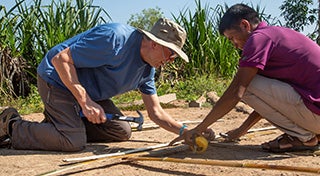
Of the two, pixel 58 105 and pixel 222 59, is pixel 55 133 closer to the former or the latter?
pixel 58 105

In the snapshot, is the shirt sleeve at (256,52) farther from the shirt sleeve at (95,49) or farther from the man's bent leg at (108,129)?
the man's bent leg at (108,129)

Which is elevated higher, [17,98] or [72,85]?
[72,85]

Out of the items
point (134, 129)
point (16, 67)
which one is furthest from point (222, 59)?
point (134, 129)

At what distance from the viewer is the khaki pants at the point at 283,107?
2979 mm

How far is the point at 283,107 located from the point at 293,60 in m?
0.32

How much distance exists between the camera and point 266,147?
3211 millimetres

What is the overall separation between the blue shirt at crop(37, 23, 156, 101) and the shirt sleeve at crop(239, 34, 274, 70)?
776mm

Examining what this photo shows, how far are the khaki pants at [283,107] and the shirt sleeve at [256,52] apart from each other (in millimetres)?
257

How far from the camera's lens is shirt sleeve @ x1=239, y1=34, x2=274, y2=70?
9.09 feet

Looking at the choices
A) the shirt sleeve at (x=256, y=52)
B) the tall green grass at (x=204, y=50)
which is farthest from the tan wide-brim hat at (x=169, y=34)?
the tall green grass at (x=204, y=50)

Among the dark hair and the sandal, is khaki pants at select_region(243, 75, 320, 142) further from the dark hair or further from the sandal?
the dark hair

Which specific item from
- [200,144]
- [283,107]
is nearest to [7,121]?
[200,144]

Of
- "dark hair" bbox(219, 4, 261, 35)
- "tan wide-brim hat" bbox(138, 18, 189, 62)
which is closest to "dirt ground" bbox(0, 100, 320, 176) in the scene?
"tan wide-brim hat" bbox(138, 18, 189, 62)

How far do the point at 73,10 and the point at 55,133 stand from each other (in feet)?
16.7
